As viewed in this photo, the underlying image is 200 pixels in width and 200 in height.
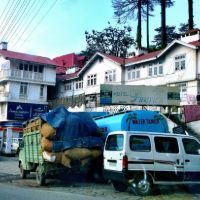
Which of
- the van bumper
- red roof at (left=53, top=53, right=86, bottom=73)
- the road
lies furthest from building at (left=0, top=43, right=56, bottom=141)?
the van bumper

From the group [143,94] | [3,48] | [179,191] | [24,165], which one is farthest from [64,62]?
[179,191]

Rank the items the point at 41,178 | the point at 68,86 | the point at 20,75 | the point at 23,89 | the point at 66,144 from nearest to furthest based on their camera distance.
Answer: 1. the point at 66,144
2. the point at 41,178
3. the point at 20,75
4. the point at 23,89
5. the point at 68,86

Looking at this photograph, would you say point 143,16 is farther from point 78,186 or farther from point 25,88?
point 78,186

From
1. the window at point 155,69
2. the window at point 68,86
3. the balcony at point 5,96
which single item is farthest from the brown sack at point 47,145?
the window at point 68,86

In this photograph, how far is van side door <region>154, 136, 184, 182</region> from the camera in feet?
42.8

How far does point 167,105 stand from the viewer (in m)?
36.3

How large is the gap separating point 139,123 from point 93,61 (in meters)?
34.6

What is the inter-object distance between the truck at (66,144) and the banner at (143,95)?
1922 cm

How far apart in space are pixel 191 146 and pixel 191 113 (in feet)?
72.1

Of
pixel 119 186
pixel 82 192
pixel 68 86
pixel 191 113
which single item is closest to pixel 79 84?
pixel 68 86

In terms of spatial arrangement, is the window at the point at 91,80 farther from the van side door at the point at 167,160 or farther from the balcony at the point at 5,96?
the van side door at the point at 167,160

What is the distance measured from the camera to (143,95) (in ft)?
119

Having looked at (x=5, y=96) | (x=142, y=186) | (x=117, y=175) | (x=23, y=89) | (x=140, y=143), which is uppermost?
(x=23, y=89)

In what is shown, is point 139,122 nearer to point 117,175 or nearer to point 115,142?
point 115,142
